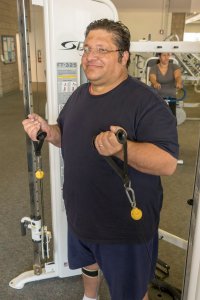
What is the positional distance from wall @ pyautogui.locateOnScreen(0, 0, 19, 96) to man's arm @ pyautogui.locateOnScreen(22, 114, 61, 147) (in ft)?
27.1

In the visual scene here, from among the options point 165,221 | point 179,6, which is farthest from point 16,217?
point 179,6

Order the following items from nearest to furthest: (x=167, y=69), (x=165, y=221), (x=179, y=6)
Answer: (x=165, y=221), (x=167, y=69), (x=179, y=6)

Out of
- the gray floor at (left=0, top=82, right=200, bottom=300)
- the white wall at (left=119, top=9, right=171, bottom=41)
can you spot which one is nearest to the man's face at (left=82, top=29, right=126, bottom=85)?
the gray floor at (left=0, top=82, right=200, bottom=300)

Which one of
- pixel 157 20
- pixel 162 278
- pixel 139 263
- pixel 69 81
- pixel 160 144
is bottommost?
pixel 162 278

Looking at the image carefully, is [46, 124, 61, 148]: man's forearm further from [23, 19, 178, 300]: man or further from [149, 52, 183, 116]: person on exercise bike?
[149, 52, 183, 116]: person on exercise bike

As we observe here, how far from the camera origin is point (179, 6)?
10.7 m

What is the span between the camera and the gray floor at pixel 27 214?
6.41 ft

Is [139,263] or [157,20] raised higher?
[157,20]

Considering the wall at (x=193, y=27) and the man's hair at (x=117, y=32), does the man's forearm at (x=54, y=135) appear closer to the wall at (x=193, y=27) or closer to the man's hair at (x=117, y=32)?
the man's hair at (x=117, y=32)

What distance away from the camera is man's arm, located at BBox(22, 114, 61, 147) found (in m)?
1.28

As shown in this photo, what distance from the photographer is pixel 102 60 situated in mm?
1180

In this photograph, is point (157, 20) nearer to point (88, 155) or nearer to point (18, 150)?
point (18, 150)

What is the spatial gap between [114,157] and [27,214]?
191cm

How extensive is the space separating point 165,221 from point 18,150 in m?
2.66
